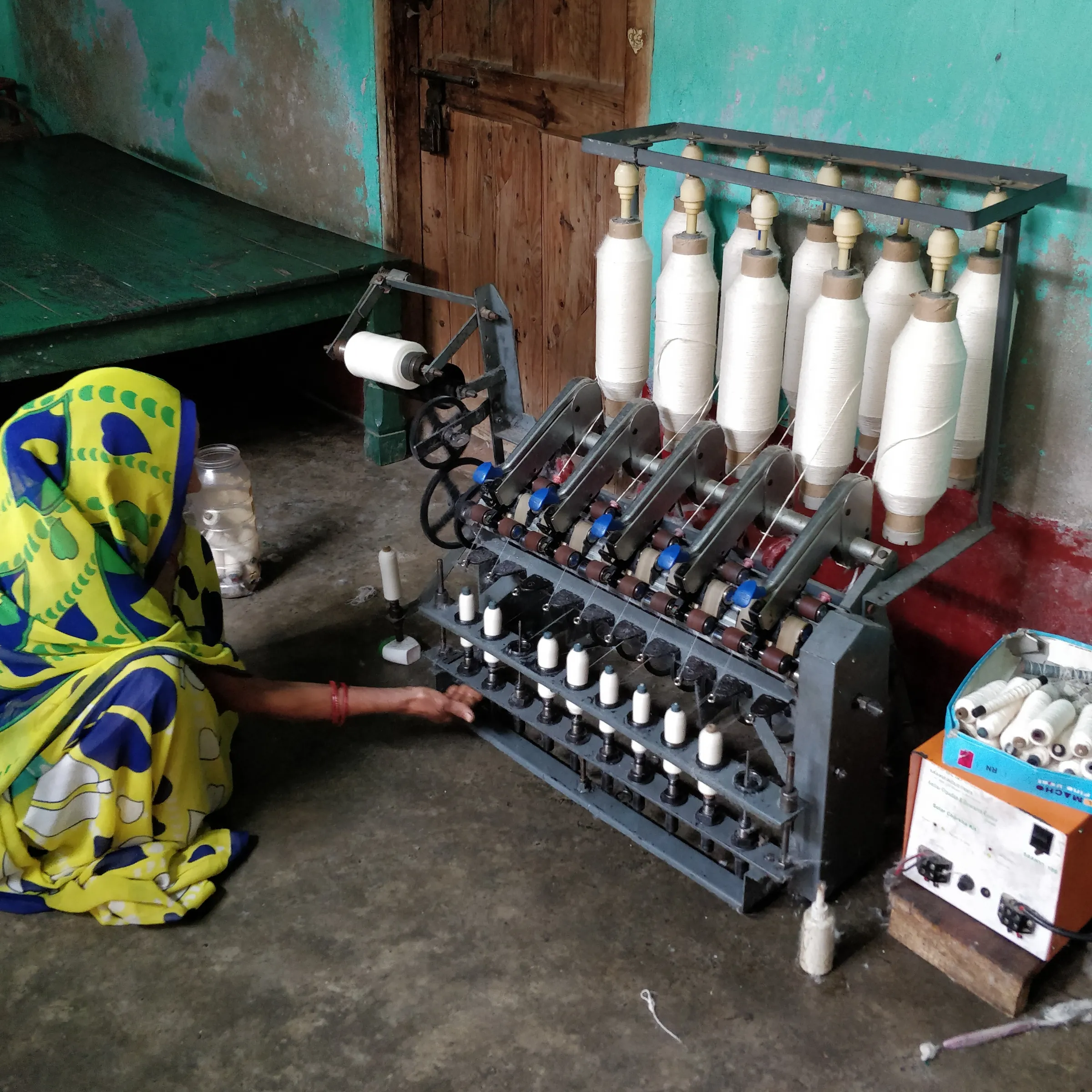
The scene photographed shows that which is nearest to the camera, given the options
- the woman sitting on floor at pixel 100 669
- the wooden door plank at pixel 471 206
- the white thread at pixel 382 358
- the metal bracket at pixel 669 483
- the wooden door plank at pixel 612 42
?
the woman sitting on floor at pixel 100 669

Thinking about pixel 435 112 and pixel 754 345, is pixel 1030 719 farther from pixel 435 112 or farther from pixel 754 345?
pixel 435 112

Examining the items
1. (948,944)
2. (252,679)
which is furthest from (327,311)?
(948,944)

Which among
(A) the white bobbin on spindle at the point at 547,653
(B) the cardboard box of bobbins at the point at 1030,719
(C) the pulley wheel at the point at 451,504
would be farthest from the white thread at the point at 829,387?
(C) the pulley wheel at the point at 451,504

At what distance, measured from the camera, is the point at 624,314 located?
2.35m

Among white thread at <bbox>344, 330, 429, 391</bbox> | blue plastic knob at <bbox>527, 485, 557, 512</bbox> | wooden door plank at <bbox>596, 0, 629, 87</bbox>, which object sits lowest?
blue plastic knob at <bbox>527, 485, 557, 512</bbox>

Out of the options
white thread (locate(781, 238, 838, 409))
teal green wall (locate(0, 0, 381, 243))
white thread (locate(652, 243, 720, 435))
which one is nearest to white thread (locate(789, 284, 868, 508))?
white thread (locate(781, 238, 838, 409))

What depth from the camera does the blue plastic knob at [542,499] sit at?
2299mm

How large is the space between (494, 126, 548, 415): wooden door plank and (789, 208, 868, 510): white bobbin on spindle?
4.26 ft

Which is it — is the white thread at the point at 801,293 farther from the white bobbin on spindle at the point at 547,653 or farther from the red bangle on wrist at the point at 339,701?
the red bangle on wrist at the point at 339,701

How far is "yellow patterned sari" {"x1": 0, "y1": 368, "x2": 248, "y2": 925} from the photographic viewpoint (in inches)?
81.9

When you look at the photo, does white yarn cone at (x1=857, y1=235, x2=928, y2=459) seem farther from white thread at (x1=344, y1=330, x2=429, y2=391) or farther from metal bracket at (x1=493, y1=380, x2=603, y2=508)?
white thread at (x1=344, y1=330, x2=429, y2=391)

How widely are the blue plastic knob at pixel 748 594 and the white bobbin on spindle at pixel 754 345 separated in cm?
37

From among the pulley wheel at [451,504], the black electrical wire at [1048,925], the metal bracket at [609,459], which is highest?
the metal bracket at [609,459]

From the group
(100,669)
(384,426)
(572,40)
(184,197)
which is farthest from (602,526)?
(184,197)
